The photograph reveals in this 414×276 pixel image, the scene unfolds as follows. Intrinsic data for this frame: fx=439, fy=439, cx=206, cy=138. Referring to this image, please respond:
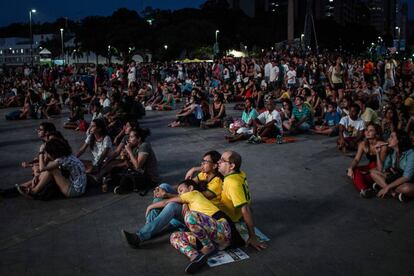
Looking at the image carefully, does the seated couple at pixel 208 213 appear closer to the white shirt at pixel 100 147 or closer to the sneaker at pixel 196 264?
the sneaker at pixel 196 264

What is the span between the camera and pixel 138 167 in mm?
7168

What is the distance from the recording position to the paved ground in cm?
458

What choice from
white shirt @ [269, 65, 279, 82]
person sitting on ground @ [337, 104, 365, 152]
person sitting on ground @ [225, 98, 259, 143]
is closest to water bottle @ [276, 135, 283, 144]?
person sitting on ground @ [225, 98, 259, 143]

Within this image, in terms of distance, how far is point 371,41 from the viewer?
114 metres

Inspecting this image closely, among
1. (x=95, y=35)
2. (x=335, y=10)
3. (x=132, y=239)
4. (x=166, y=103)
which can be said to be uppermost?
(x=335, y=10)

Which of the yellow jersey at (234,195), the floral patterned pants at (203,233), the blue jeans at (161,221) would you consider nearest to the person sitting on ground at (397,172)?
the yellow jersey at (234,195)

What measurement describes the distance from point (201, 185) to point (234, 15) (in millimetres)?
80785

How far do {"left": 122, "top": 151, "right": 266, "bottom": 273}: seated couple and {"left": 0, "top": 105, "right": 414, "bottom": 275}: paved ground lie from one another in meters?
0.16

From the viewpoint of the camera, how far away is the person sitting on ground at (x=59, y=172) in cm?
648

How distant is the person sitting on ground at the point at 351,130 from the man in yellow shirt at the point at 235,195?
556cm

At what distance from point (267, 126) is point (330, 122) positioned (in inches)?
91.6

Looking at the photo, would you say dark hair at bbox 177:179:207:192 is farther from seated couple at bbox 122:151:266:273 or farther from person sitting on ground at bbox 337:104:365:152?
person sitting on ground at bbox 337:104:365:152

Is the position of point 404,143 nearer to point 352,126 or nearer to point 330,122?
point 352,126

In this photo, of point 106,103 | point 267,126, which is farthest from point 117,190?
point 106,103
